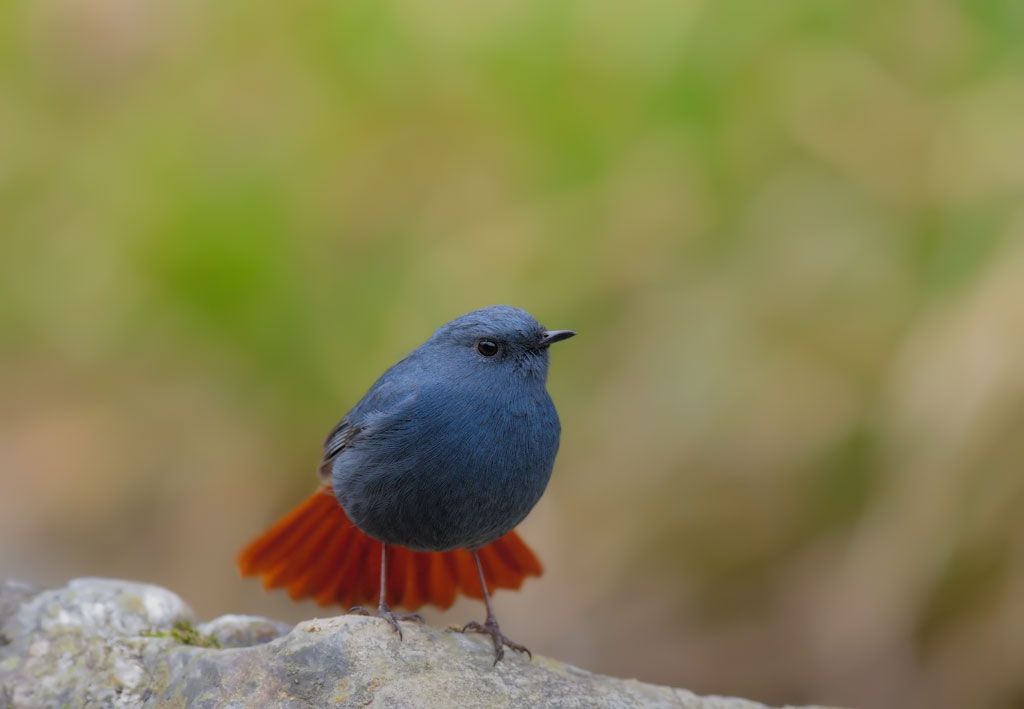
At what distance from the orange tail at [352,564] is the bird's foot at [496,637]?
1.90ft

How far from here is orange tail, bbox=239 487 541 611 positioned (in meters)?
4.17

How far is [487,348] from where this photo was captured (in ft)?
12.3

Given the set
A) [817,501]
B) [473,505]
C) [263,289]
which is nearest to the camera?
[473,505]

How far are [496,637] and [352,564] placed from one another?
878mm

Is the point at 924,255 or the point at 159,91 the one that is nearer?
the point at 924,255

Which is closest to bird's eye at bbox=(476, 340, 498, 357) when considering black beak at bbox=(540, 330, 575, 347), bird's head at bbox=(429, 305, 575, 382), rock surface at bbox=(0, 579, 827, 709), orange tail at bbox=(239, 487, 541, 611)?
bird's head at bbox=(429, 305, 575, 382)

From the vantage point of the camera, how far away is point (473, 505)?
3.50 metres

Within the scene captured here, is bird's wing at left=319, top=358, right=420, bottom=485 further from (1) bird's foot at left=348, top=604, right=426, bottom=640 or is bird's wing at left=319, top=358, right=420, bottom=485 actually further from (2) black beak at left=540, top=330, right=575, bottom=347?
(1) bird's foot at left=348, top=604, right=426, bottom=640

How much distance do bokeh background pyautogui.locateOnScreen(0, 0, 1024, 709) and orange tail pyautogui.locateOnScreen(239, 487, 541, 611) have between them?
1.56 meters

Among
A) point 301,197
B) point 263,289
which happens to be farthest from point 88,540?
point 301,197

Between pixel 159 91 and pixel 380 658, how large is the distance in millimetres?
4623

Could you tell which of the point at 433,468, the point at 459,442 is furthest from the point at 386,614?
the point at 459,442

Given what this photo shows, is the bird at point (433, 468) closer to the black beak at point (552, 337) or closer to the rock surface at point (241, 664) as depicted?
the black beak at point (552, 337)

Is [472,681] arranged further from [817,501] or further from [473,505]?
[817,501]
